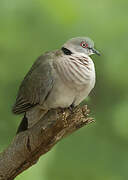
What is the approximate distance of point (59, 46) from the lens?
9.87 ft

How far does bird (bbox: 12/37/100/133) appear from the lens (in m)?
2.03

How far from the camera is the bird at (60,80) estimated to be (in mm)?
2033

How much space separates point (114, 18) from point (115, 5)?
11 cm

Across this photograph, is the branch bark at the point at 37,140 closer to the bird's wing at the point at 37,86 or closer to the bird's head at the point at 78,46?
the bird's wing at the point at 37,86

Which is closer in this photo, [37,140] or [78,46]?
[37,140]

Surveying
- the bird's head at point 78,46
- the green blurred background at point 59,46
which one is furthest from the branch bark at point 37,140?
the green blurred background at point 59,46

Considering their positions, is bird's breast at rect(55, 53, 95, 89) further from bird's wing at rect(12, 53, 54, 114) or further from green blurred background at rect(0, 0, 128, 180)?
green blurred background at rect(0, 0, 128, 180)

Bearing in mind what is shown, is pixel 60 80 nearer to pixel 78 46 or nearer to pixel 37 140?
pixel 78 46

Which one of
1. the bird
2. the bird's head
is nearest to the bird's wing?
the bird

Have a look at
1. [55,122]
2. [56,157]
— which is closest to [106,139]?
[56,157]

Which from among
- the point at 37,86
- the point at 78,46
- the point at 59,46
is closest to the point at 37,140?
the point at 37,86

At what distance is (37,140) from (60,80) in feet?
1.08

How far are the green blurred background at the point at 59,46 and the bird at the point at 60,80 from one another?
2.63 feet

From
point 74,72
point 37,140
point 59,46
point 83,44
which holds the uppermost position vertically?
point 83,44
